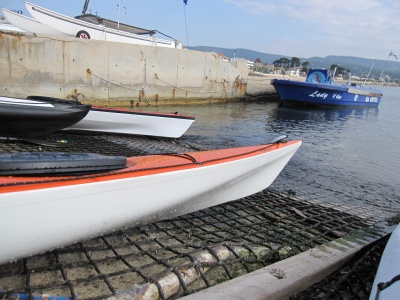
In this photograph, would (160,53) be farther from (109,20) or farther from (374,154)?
(374,154)

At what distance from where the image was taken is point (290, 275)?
265 cm

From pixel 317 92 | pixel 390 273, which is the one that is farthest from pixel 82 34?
pixel 390 273

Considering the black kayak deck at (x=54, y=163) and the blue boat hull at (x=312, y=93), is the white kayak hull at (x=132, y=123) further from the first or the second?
the blue boat hull at (x=312, y=93)

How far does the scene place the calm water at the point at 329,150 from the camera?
6.32 meters

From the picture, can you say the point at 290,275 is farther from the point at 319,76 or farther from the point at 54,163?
the point at 319,76

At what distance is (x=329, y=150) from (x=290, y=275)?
8336 millimetres

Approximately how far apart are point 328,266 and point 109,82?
1369cm

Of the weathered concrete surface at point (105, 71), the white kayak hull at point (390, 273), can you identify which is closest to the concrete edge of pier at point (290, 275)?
the white kayak hull at point (390, 273)

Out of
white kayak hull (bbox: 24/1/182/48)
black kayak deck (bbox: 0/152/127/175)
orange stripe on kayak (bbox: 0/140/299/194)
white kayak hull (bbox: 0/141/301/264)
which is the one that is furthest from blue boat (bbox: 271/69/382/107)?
black kayak deck (bbox: 0/152/127/175)

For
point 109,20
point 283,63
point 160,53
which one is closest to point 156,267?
point 160,53

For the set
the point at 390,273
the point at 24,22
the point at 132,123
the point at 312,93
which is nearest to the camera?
the point at 390,273

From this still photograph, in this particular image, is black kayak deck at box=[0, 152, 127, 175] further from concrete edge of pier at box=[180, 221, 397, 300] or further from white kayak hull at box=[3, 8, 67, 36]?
white kayak hull at box=[3, 8, 67, 36]

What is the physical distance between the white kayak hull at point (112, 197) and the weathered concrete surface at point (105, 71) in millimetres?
11083

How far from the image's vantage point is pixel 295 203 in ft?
15.7
